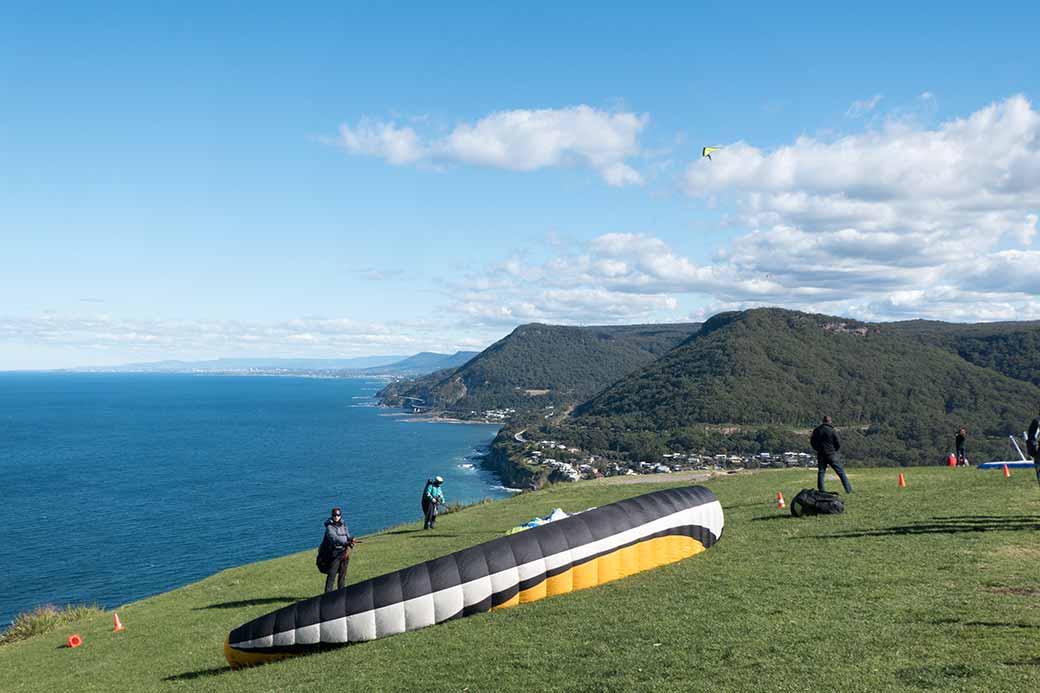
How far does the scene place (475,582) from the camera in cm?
1500

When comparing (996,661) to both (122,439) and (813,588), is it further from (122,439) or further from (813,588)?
(122,439)

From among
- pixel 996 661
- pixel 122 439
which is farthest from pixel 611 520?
pixel 122 439

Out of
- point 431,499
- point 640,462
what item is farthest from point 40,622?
point 640,462

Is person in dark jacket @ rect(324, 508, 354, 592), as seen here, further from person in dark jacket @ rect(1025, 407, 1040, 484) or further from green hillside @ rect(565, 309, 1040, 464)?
green hillside @ rect(565, 309, 1040, 464)

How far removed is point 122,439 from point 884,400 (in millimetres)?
194156

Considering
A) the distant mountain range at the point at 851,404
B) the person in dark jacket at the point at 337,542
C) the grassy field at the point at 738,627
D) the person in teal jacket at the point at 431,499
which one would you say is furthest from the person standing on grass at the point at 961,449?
the distant mountain range at the point at 851,404

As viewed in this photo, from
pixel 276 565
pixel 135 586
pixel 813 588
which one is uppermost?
pixel 813 588

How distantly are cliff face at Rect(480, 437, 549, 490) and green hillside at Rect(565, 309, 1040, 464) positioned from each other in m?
22.2

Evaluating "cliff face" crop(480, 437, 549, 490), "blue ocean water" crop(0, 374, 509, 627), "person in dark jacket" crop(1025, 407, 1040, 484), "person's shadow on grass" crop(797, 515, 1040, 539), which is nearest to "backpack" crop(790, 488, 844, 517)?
"person's shadow on grass" crop(797, 515, 1040, 539)

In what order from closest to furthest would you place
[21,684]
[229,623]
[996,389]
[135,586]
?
[21,684]
[229,623]
[135,586]
[996,389]

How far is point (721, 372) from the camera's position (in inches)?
7662

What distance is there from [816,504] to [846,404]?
164 m

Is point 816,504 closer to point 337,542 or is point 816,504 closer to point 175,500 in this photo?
point 337,542

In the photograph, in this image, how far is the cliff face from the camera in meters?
130
